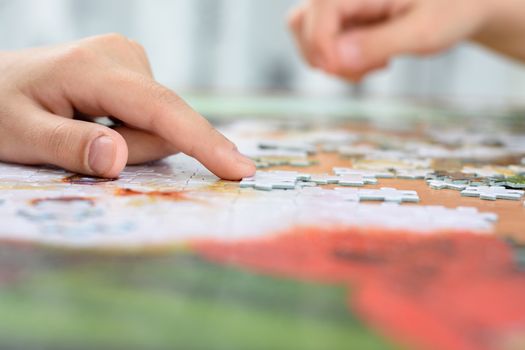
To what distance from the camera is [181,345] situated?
0.39 metres

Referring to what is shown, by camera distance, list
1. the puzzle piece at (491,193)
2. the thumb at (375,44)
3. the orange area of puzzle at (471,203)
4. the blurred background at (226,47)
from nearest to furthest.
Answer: the orange area of puzzle at (471,203) < the puzzle piece at (491,193) < the thumb at (375,44) < the blurred background at (226,47)

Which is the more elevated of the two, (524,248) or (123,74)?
(123,74)

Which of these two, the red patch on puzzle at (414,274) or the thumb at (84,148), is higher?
the thumb at (84,148)

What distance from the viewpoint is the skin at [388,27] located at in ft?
4.97

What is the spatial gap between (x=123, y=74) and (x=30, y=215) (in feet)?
1.01

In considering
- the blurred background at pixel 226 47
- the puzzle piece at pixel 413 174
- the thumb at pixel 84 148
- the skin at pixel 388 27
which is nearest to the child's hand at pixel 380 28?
the skin at pixel 388 27

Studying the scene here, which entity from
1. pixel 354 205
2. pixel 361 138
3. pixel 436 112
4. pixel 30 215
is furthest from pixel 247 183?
pixel 436 112

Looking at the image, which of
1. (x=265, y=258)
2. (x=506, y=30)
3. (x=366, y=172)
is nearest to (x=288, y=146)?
(x=366, y=172)

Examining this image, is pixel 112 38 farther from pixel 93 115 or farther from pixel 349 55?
pixel 349 55

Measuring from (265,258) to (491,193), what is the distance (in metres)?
0.37

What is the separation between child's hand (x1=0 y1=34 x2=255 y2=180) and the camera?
2.72 feet

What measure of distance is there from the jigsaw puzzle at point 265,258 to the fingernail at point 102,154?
0.02 m

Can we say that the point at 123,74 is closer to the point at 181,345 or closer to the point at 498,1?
the point at 181,345

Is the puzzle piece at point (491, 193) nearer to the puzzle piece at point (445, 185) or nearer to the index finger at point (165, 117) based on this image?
the puzzle piece at point (445, 185)
